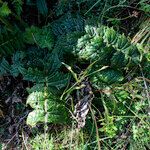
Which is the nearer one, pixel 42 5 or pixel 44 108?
pixel 44 108

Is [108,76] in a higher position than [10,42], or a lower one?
lower

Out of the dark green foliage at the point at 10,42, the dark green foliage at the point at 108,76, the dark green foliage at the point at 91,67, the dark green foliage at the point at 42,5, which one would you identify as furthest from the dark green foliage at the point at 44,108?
the dark green foliage at the point at 42,5

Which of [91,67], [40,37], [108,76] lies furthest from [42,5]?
[108,76]

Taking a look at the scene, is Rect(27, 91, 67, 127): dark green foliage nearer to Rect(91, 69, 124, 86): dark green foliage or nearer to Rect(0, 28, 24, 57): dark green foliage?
Rect(91, 69, 124, 86): dark green foliage

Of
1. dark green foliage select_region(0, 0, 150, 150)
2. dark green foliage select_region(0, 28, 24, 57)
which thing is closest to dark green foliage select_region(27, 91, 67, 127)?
dark green foliage select_region(0, 0, 150, 150)

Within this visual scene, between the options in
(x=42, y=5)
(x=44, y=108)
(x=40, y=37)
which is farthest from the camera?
(x=42, y=5)

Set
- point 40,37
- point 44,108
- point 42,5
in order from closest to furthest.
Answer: point 44,108
point 40,37
point 42,5

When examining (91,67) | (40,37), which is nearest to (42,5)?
(40,37)

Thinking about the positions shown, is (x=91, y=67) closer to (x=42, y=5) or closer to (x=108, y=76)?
(x=108, y=76)

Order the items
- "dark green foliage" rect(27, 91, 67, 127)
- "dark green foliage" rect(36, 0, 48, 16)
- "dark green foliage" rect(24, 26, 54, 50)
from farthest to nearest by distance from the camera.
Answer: "dark green foliage" rect(36, 0, 48, 16) < "dark green foliage" rect(24, 26, 54, 50) < "dark green foliage" rect(27, 91, 67, 127)

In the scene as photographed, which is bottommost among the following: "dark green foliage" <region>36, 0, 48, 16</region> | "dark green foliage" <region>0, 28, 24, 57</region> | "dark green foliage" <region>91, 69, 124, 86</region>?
"dark green foliage" <region>91, 69, 124, 86</region>

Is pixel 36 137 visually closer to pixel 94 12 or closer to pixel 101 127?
pixel 101 127

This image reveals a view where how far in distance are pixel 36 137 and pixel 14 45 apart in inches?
23.6

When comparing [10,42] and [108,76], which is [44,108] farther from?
[10,42]
